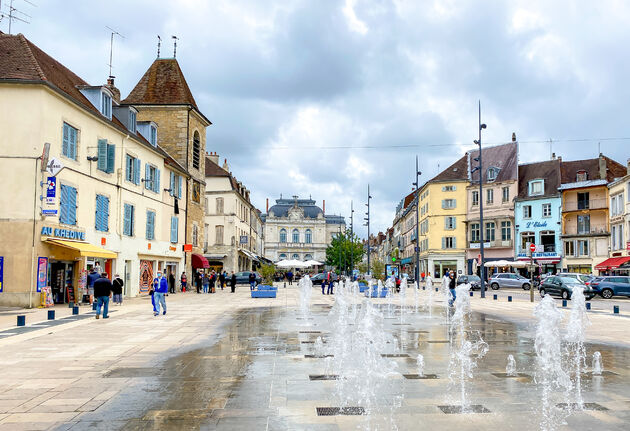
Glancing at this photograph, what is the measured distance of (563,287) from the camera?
31.0 metres

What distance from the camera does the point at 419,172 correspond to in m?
48.1

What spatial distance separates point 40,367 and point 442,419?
666cm

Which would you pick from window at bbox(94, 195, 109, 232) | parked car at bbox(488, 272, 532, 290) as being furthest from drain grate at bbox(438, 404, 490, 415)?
parked car at bbox(488, 272, 532, 290)

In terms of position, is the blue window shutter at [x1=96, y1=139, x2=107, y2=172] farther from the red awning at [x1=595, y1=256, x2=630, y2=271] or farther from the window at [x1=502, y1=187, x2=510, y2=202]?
the window at [x1=502, y1=187, x2=510, y2=202]

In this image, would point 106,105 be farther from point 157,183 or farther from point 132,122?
point 157,183

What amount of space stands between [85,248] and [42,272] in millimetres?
2302

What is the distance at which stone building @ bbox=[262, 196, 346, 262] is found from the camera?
124 m

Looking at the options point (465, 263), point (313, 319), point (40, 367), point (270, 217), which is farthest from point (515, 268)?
point (270, 217)

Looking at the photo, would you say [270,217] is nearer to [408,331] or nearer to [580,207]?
[580,207]

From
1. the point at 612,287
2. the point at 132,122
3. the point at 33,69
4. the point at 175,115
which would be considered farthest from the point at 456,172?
the point at 33,69

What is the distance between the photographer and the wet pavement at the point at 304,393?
19.4 ft

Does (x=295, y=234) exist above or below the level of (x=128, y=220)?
above

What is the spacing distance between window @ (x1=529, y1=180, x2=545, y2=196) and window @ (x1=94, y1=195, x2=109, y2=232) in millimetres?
42950

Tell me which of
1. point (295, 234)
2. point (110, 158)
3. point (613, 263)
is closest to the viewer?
point (110, 158)
